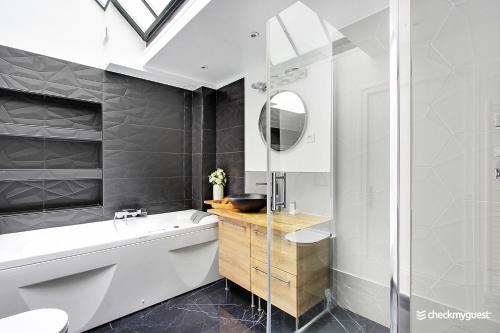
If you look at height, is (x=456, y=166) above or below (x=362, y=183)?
above

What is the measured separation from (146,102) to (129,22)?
0.92 metres

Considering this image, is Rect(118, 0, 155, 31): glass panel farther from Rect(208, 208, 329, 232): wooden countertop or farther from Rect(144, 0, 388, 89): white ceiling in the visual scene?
Rect(208, 208, 329, 232): wooden countertop

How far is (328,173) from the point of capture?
1.77 m

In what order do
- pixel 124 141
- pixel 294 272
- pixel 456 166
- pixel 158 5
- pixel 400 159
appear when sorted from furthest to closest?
1. pixel 124 141
2. pixel 158 5
3. pixel 294 272
4. pixel 456 166
5. pixel 400 159

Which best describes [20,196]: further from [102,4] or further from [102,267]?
[102,4]

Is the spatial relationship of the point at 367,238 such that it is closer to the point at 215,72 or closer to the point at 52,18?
the point at 215,72

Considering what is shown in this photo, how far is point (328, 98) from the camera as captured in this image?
1.75 m

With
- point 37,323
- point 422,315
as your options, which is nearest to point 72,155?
point 37,323

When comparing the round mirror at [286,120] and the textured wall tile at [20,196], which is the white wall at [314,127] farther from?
the textured wall tile at [20,196]

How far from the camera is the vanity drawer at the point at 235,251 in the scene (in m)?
2.19

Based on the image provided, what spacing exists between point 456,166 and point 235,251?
1.84m

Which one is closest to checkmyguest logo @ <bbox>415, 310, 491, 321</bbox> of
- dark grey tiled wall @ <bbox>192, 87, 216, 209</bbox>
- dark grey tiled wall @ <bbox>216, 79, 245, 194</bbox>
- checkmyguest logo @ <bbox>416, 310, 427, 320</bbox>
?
checkmyguest logo @ <bbox>416, 310, 427, 320</bbox>

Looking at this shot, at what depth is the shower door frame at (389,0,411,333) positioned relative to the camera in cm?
99

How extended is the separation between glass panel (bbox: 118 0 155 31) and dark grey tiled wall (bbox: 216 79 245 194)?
3.72ft
